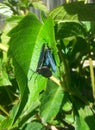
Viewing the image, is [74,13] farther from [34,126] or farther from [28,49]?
[34,126]

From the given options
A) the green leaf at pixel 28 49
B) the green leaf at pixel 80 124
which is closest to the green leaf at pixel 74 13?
the green leaf at pixel 28 49

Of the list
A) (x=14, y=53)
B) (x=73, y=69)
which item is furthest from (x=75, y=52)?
(x=14, y=53)

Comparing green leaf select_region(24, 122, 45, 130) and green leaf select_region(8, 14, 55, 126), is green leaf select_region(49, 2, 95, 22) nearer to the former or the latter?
green leaf select_region(8, 14, 55, 126)

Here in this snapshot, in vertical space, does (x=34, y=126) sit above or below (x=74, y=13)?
below

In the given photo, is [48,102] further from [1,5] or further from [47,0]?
[47,0]

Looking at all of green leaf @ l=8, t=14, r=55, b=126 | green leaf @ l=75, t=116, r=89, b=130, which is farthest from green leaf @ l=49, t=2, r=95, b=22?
green leaf @ l=75, t=116, r=89, b=130

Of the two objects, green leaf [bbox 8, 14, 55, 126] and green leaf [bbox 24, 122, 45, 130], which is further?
green leaf [bbox 24, 122, 45, 130]

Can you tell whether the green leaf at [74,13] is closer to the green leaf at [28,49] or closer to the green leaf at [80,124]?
the green leaf at [28,49]

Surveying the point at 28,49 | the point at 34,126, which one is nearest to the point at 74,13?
the point at 28,49
